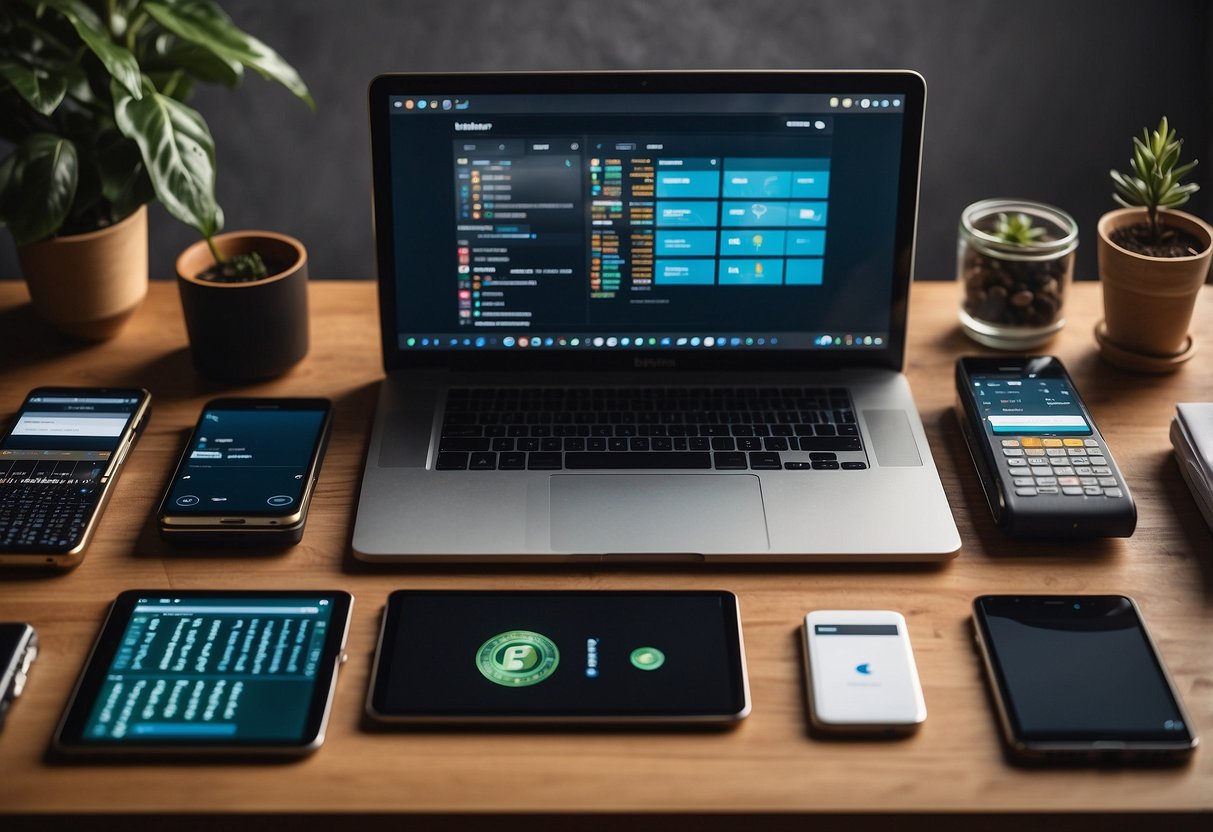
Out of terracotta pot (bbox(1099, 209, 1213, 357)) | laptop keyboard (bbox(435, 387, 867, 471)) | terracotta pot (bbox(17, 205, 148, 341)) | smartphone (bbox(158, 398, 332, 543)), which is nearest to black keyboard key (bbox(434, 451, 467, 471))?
laptop keyboard (bbox(435, 387, 867, 471))

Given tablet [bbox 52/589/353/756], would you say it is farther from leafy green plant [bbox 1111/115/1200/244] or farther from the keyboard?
leafy green plant [bbox 1111/115/1200/244]

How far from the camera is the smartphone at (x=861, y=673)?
2.79 ft

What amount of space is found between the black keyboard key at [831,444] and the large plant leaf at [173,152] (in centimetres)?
62

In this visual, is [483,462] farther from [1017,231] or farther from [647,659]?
[1017,231]

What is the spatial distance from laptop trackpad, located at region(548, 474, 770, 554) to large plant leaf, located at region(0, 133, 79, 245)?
566 millimetres

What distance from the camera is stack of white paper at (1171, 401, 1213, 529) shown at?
1.04 m

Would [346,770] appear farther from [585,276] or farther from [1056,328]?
[1056,328]

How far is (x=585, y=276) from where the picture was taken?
1149mm

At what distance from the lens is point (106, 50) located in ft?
3.66

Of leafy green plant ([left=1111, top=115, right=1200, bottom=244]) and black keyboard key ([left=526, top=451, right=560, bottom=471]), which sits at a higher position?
leafy green plant ([left=1111, top=115, right=1200, bottom=244])

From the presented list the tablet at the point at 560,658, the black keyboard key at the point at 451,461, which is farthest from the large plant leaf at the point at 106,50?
the tablet at the point at 560,658

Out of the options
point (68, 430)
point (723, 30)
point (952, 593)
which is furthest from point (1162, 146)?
point (68, 430)

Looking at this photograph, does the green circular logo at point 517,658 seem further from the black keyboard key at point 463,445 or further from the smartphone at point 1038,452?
the smartphone at point 1038,452

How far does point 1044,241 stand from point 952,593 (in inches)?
20.4
